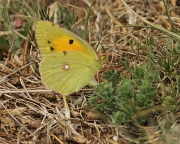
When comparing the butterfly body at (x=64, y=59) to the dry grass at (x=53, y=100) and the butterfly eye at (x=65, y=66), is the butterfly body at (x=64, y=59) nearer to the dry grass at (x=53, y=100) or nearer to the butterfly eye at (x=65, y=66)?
the butterfly eye at (x=65, y=66)

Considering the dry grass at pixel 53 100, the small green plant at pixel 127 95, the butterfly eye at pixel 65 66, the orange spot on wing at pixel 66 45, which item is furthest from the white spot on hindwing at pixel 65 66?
the small green plant at pixel 127 95

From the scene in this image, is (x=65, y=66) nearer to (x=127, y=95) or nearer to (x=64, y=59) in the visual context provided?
(x=64, y=59)

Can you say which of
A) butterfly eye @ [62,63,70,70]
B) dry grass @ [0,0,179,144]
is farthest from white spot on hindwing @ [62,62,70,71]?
dry grass @ [0,0,179,144]

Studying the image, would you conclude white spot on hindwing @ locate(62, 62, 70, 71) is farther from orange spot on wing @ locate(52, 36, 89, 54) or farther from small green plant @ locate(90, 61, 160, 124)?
small green plant @ locate(90, 61, 160, 124)

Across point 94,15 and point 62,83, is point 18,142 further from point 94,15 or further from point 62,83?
point 94,15

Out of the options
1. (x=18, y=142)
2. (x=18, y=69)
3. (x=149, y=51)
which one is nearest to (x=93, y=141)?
(x=18, y=142)

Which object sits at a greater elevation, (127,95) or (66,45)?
(66,45)

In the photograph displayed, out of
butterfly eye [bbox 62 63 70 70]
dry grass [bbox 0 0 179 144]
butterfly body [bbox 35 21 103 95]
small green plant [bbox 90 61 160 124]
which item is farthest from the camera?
butterfly eye [bbox 62 63 70 70]

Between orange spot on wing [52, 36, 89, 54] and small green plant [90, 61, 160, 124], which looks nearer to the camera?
small green plant [90, 61, 160, 124]

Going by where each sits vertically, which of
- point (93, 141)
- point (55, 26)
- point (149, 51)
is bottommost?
point (93, 141)

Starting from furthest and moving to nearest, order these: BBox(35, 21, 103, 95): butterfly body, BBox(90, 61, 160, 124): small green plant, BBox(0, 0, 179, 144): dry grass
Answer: BBox(35, 21, 103, 95): butterfly body → BBox(0, 0, 179, 144): dry grass → BBox(90, 61, 160, 124): small green plant

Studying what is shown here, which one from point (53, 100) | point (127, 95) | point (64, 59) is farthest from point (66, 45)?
point (127, 95)
